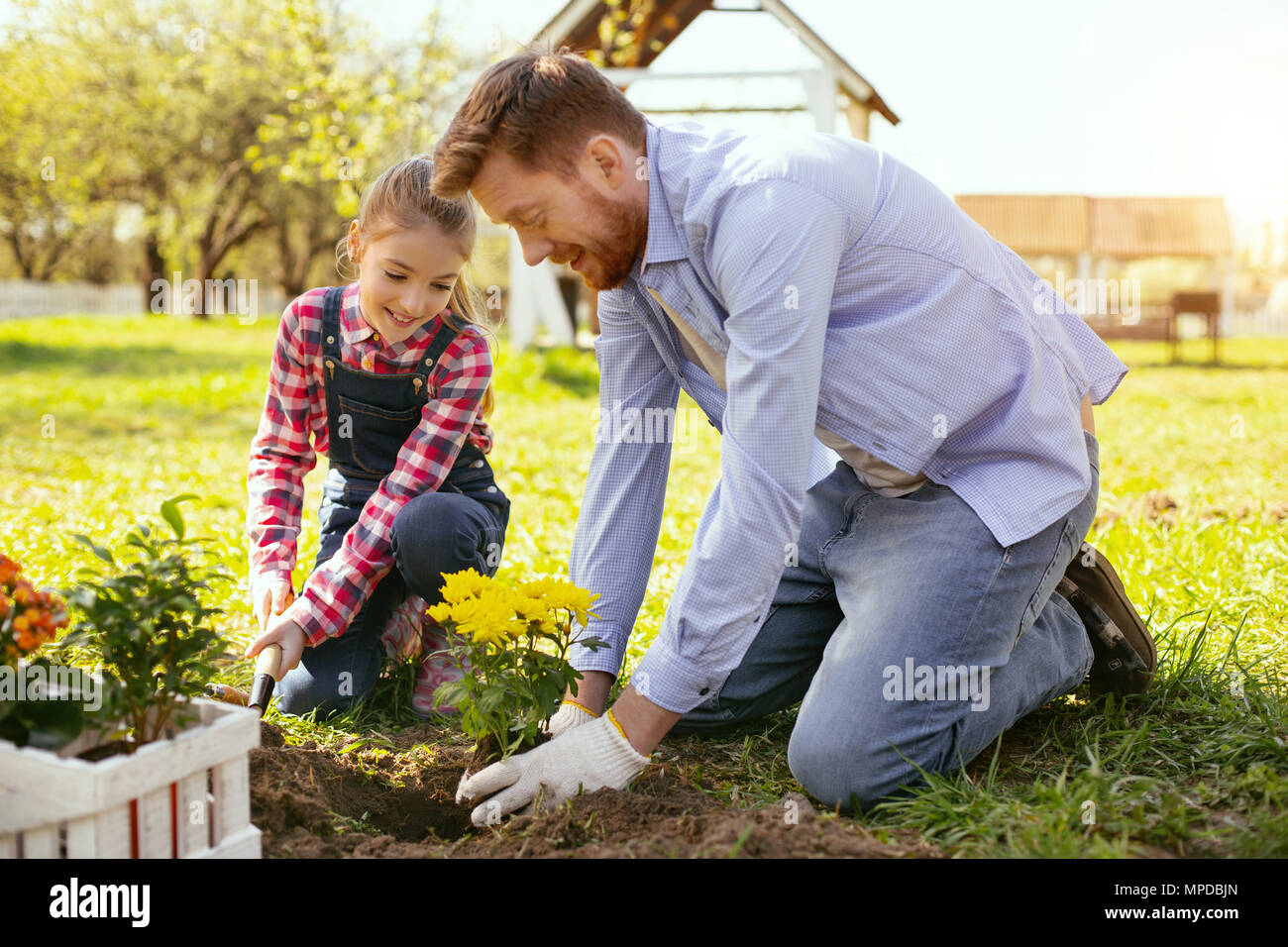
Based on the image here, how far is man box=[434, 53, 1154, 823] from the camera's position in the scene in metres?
1.85

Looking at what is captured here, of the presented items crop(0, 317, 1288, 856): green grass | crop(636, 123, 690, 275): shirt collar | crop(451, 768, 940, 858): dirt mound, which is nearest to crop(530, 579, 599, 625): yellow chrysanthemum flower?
crop(451, 768, 940, 858): dirt mound

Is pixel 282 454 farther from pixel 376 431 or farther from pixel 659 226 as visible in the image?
pixel 659 226

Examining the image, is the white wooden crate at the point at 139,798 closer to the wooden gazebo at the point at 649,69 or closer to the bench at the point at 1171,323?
the wooden gazebo at the point at 649,69

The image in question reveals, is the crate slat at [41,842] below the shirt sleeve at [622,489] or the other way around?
below

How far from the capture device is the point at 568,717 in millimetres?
2188

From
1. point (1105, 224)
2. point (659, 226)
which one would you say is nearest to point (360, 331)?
point (659, 226)

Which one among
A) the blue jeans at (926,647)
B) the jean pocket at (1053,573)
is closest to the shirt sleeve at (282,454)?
the blue jeans at (926,647)

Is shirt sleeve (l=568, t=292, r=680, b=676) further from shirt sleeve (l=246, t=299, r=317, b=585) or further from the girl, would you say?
shirt sleeve (l=246, t=299, r=317, b=585)

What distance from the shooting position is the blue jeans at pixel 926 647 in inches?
80.2

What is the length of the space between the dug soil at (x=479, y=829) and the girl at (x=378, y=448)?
0.35m

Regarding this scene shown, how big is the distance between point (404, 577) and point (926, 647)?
1.23 m

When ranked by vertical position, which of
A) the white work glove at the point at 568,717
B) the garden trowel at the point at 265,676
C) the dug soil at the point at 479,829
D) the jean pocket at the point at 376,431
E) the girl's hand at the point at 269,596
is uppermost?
the jean pocket at the point at 376,431
